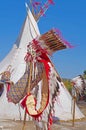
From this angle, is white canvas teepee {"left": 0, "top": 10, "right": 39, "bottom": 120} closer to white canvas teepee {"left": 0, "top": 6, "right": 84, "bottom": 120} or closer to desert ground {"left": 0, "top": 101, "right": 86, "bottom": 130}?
white canvas teepee {"left": 0, "top": 6, "right": 84, "bottom": 120}

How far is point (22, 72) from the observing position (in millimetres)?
14047

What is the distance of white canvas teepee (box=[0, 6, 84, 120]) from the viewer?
13.2 metres

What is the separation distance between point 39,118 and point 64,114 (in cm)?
706

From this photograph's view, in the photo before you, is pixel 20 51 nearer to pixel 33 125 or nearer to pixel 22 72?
pixel 22 72

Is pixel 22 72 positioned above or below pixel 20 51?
below

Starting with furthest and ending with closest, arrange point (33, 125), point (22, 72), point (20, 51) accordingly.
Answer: point (20, 51) → point (22, 72) → point (33, 125)

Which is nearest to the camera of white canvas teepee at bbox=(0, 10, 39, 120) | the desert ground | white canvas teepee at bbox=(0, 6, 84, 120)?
the desert ground

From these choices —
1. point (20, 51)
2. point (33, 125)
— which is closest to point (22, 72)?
point (20, 51)

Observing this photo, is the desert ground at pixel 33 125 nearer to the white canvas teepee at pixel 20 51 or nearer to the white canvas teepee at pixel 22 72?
the white canvas teepee at pixel 22 72

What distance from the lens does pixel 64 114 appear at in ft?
44.9

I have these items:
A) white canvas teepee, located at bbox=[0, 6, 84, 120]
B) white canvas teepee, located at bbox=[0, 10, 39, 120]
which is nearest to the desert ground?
white canvas teepee, located at bbox=[0, 6, 84, 120]

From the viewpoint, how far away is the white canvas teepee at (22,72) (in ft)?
43.3

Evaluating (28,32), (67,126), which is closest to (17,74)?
(28,32)

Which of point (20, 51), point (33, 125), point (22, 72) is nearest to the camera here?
point (33, 125)
